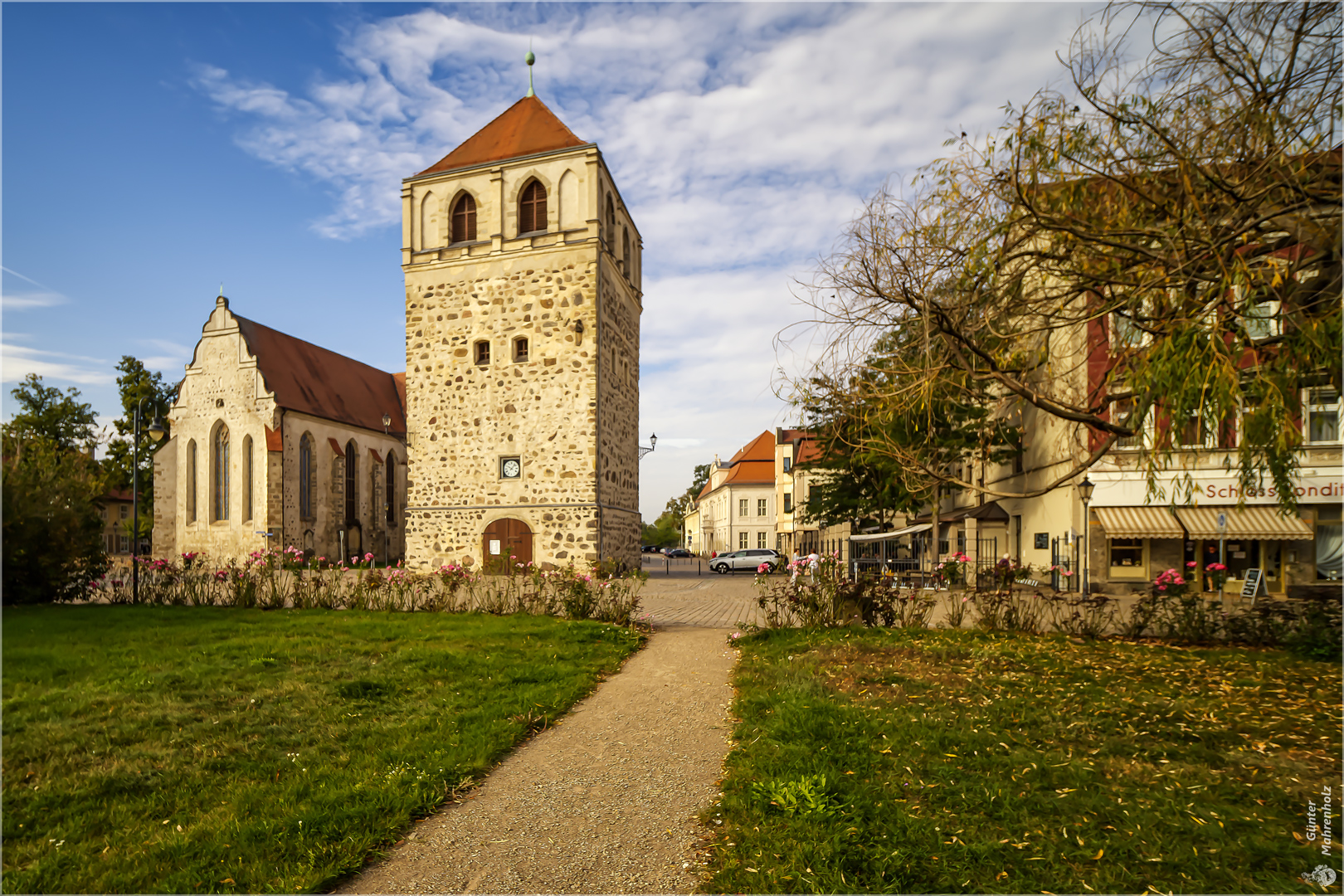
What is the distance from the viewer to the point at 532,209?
24.5 metres

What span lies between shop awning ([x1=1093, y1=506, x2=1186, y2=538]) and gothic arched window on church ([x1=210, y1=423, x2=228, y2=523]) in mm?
36875

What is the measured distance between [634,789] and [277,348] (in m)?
37.9

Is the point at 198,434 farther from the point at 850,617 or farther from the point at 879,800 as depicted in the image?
the point at 879,800

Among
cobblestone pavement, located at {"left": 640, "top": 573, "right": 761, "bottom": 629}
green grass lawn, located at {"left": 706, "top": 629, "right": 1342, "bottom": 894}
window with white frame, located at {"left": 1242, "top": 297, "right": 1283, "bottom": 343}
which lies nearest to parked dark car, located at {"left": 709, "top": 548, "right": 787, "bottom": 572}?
cobblestone pavement, located at {"left": 640, "top": 573, "right": 761, "bottom": 629}

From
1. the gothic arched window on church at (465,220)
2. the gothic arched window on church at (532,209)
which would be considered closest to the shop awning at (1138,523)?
the gothic arched window on church at (532,209)

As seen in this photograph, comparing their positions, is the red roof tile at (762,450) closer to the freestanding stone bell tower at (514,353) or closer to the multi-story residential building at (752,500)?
the multi-story residential building at (752,500)

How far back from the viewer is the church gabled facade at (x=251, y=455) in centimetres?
3269

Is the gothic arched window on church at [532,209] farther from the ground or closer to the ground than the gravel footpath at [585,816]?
farther from the ground

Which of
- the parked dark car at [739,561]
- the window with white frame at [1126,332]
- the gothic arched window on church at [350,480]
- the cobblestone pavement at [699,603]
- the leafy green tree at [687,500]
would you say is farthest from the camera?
the leafy green tree at [687,500]

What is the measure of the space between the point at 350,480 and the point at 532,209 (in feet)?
68.9

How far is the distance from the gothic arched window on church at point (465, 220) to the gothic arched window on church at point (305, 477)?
1547cm

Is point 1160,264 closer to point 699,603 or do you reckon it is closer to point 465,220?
point 699,603

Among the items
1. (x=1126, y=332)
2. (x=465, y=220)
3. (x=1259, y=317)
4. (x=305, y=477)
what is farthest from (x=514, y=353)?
(x=1259, y=317)

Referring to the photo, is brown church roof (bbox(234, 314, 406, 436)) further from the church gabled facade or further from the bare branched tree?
the bare branched tree
